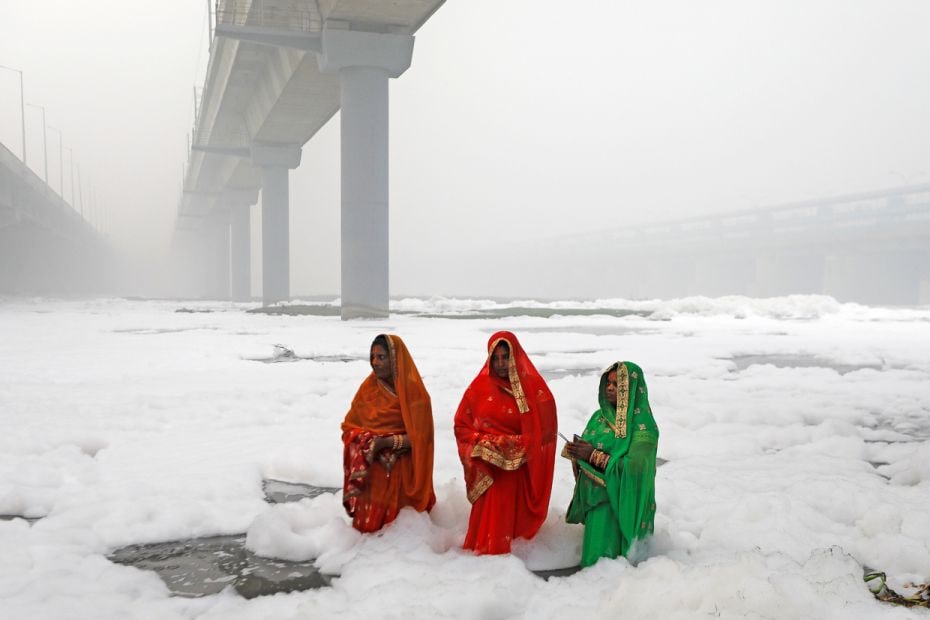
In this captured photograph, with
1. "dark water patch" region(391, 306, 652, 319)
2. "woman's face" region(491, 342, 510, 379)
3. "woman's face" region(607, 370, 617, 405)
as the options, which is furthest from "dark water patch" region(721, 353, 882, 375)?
"dark water patch" region(391, 306, 652, 319)

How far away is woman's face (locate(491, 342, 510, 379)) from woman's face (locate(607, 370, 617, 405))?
523mm

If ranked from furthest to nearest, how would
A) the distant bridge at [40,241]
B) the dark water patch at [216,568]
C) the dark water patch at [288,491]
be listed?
the distant bridge at [40,241] < the dark water patch at [288,491] < the dark water patch at [216,568]

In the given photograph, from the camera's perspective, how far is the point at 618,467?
3.80 meters

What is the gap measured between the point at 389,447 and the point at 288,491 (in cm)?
142

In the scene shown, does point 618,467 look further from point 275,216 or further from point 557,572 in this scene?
point 275,216

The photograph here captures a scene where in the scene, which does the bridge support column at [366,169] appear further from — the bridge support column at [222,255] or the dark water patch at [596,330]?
the bridge support column at [222,255]

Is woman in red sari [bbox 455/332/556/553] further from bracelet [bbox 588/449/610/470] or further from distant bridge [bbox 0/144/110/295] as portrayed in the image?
distant bridge [bbox 0/144/110/295]

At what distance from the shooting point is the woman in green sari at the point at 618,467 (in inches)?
149

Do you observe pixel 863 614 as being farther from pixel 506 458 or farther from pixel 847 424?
→ pixel 847 424

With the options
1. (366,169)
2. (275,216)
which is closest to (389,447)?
(366,169)

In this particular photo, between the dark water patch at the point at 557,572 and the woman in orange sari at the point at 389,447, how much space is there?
0.80 meters

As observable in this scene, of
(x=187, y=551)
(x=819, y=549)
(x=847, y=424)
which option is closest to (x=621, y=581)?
(x=819, y=549)

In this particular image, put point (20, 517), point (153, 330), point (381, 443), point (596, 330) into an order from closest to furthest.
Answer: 1. point (381, 443)
2. point (20, 517)
3. point (153, 330)
4. point (596, 330)

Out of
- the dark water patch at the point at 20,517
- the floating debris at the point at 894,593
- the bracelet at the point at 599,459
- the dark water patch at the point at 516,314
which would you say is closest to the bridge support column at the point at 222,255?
the dark water patch at the point at 516,314
